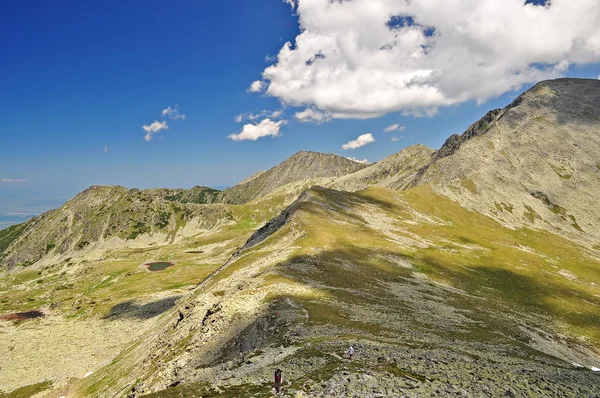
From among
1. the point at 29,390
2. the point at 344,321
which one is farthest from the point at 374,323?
the point at 29,390

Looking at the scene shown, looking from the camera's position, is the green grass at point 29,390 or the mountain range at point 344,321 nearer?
the mountain range at point 344,321

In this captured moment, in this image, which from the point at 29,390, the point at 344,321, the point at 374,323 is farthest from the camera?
the point at 29,390

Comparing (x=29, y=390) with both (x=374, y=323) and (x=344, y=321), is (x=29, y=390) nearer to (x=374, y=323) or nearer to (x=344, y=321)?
(x=344, y=321)

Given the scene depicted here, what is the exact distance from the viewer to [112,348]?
92.8 m

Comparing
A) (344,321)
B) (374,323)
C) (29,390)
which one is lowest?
(29,390)

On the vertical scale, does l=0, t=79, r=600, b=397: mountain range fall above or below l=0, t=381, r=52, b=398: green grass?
above

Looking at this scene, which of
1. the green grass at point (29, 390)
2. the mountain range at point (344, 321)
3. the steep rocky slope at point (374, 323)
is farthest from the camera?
the green grass at point (29, 390)

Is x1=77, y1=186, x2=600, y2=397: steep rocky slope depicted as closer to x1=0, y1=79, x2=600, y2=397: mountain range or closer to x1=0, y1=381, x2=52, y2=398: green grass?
x1=0, y1=79, x2=600, y2=397: mountain range

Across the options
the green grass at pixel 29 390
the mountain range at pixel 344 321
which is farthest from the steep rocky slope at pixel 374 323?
the green grass at pixel 29 390

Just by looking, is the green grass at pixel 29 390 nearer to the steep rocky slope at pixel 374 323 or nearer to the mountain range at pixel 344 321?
the mountain range at pixel 344 321

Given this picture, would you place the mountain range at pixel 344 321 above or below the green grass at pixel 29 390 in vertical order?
above

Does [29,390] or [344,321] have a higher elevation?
[344,321]

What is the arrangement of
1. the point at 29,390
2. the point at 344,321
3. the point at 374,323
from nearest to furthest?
the point at 344,321, the point at 374,323, the point at 29,390

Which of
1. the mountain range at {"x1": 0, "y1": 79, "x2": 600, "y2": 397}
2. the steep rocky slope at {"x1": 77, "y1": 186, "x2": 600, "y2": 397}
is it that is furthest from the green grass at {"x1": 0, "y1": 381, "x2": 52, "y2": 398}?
the steep rocky slope at {"x1": 77, "y1": 186, "x2": 600, "y2": 397}
